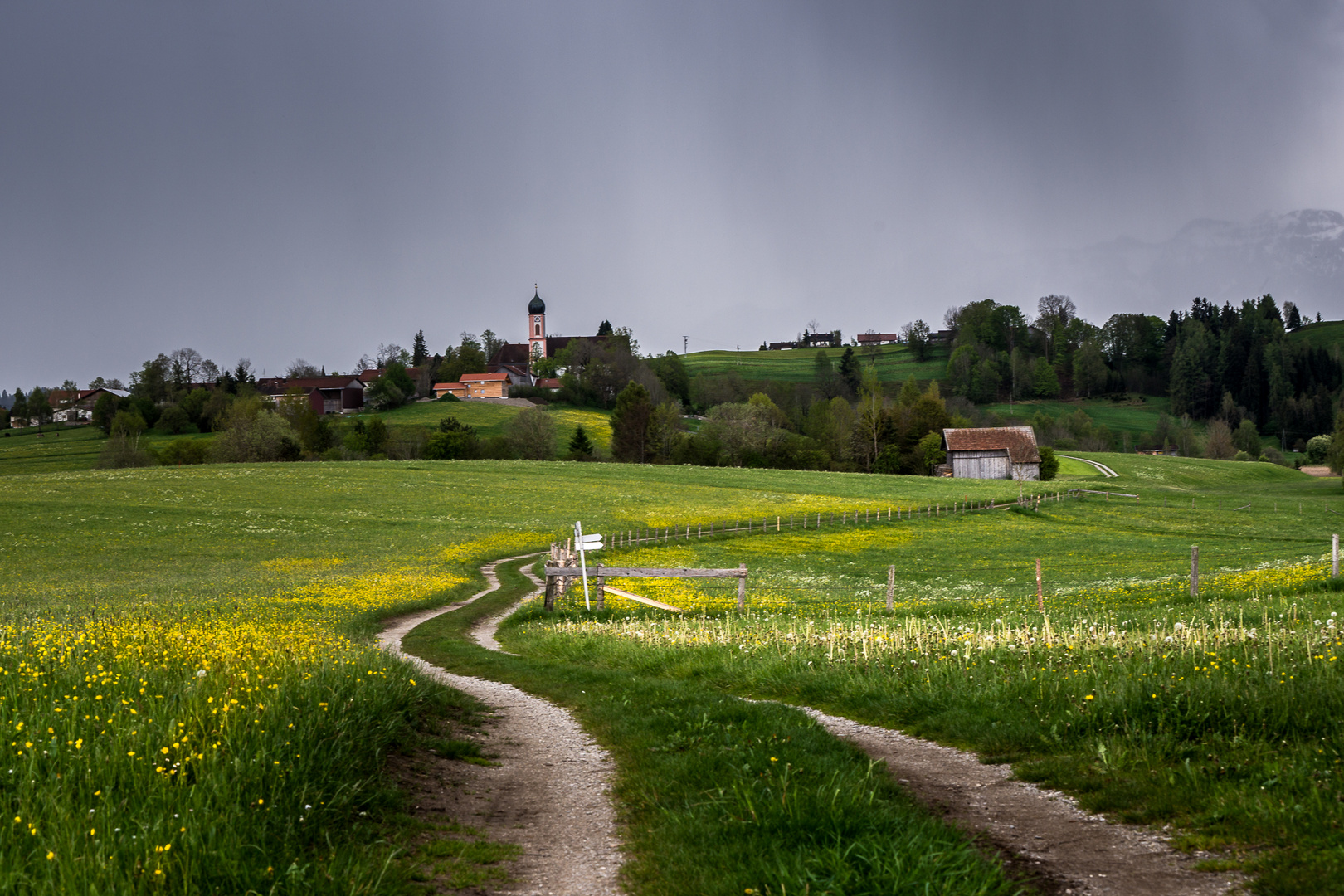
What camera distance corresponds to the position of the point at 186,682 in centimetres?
810

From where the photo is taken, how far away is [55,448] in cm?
11438

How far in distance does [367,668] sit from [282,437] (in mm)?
99061

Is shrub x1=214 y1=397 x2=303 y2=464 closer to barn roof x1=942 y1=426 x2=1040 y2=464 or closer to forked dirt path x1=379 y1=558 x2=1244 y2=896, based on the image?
barn roof x1=942 y1=426 x2=1040 y2=464

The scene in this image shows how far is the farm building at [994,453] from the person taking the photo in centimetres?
10162

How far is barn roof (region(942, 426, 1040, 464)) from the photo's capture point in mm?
101438

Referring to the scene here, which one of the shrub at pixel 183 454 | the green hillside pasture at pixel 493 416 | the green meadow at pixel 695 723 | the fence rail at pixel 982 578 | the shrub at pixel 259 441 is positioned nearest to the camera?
the green meadow at pixel 695 723

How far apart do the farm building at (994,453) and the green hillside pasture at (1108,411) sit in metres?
66.2

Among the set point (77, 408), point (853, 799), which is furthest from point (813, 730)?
point (77, 408)

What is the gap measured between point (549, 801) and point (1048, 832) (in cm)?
414

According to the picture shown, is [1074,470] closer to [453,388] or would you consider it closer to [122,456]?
[122,456]

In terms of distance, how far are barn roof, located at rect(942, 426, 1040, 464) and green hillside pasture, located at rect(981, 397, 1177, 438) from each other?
65.7 m

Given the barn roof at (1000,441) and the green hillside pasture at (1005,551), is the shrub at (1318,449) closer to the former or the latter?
the green hillside pasture at (1005,551)

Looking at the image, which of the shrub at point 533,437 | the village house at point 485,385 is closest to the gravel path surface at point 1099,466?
the shrub at point 533,437

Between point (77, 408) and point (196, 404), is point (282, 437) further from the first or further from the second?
point (77, 408)
